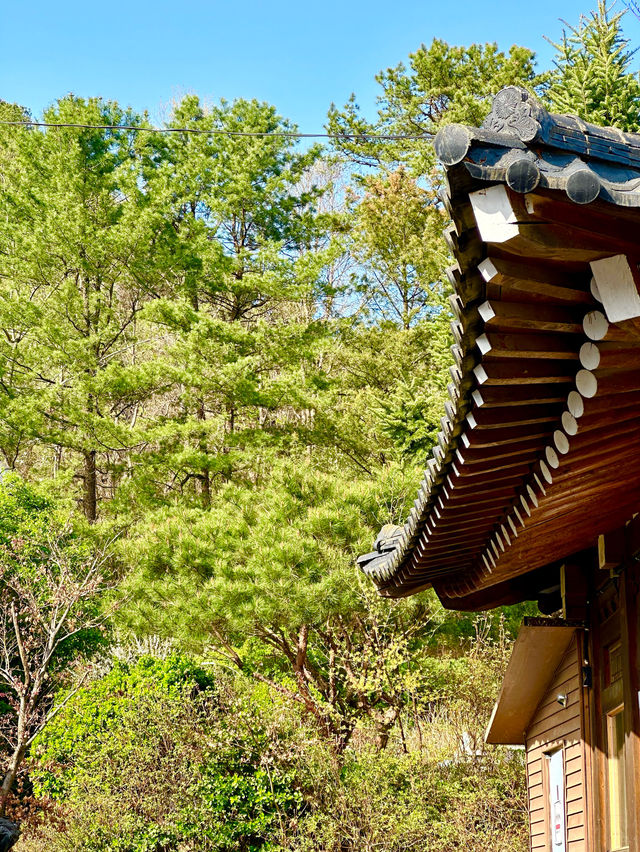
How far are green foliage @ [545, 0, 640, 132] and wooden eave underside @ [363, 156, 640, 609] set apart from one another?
931 centimetres

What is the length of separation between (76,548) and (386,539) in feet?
26.4

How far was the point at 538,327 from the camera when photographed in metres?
1.72

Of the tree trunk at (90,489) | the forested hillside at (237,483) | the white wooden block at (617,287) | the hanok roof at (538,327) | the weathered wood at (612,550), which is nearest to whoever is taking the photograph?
the hanok roof at (538,327)

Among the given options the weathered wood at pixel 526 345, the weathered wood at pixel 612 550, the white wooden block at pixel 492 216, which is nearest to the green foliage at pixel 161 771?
the weathered wood at pixel 612 550

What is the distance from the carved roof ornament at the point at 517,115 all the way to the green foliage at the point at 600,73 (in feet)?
35.7

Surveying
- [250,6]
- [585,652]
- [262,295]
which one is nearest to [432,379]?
[262,295]

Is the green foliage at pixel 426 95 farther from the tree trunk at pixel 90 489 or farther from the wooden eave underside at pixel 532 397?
the wooden eave underside at pixel 532 397

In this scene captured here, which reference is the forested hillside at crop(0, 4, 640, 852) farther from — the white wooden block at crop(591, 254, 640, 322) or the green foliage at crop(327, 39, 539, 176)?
the white wooden block at crop(591, 254, 640, 322)

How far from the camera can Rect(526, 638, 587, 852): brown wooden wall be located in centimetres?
397

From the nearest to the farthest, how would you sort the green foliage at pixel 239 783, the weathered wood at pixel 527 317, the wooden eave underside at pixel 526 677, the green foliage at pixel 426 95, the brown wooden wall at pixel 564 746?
the weathered wood at pixel 527 317 → the brown wooden wall at pixel 564 746 → the wooden eave underside at pixel 526 677 → the green foliage at pixel 239 783 → the green foliage at pixel 426 95

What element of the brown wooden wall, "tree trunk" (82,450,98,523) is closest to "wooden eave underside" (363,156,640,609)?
the brown wooden wall

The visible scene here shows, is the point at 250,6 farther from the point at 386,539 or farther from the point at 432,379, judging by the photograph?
the point at 432,379

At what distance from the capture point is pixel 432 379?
46.2 ft

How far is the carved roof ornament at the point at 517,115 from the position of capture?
1.36 m
